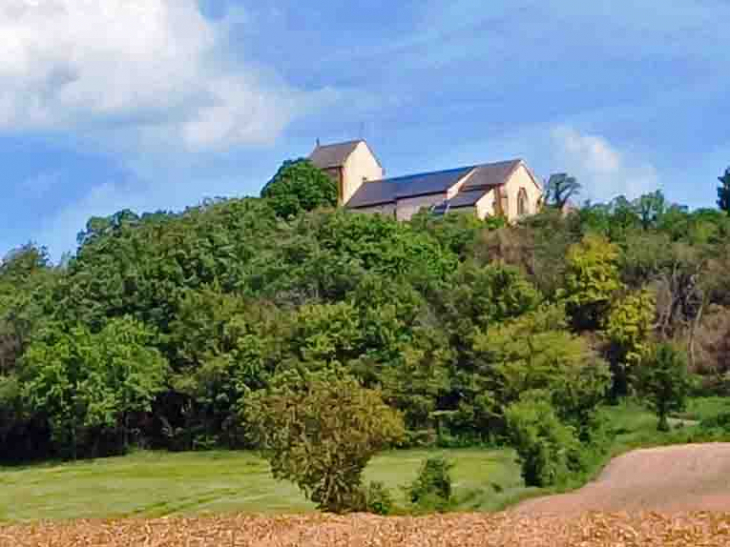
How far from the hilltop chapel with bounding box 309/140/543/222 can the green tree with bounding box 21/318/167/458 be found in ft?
90.2

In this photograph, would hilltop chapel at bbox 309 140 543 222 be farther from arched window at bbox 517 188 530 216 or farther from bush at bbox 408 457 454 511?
bush at bbox 408 457 454 511

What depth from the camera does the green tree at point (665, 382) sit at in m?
46.2

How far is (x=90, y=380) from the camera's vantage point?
5788cm

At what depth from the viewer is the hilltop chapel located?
83.6 m

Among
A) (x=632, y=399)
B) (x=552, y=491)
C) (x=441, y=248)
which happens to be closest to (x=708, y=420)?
(x=632, y=399)

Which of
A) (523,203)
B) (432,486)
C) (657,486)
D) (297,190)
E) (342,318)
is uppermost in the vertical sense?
(297,190)

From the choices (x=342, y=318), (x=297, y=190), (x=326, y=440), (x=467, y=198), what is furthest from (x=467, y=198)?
(x=326, y=440)

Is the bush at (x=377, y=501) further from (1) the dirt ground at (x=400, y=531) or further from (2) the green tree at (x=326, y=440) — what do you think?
(1) the dirt ground at (x=400, y=531)

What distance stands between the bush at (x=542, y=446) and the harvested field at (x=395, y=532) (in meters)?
14.2

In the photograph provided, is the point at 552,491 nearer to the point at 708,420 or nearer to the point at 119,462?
the point at 708,420

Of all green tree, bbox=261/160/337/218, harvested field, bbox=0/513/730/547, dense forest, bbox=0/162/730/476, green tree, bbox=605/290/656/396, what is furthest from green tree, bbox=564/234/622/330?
harvested field, bbox=0/513/730/547

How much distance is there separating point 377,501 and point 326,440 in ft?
5.79

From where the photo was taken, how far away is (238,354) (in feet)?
188

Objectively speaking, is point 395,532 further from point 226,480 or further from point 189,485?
point 226,480
